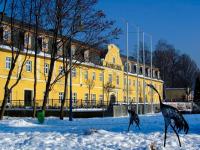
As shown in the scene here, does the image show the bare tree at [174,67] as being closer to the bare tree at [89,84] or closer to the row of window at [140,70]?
the row of window at [140,70]

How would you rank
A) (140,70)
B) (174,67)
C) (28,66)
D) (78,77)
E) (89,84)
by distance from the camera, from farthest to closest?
(174,67), (140,70), (89,84), (78,77), (28,66)

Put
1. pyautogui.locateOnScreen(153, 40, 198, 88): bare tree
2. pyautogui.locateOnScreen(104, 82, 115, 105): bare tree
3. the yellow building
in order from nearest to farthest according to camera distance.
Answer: the yellow building < pyautogui.locateOnScreen(104, 82, 115, 105): bare tree < pyautogui.locateOnScreen(153, 40, 198, 88): bare tree

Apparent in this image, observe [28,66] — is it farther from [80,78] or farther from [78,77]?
[80,78]

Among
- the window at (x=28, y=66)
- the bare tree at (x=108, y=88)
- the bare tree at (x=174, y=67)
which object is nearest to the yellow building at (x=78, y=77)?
the window at (x=28, y=66)

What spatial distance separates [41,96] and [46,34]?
16.5 m

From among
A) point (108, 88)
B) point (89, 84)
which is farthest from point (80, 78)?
point (108, 88)

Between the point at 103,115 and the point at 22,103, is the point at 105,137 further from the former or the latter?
the point at 22,103

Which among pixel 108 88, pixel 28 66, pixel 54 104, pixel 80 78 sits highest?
pixel 28 66

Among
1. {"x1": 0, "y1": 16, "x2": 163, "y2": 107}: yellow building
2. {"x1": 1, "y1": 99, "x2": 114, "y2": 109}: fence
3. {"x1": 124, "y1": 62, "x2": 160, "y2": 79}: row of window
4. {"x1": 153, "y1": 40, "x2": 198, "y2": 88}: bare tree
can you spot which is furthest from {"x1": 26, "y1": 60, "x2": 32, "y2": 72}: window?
{"x1": 153, "y1": 40, "x2": 198, "y2": 88}: bare tree

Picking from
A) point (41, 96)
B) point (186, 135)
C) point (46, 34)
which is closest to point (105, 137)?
point (186, 135)

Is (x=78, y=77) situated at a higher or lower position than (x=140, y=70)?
lower

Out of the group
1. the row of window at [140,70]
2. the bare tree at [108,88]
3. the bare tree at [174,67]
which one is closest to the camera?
the bare tree at [108,88]

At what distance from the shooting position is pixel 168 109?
13.1m

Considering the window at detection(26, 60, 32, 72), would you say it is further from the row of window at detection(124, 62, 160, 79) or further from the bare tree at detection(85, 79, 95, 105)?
the row of window at detection(124, 62, 160, 79)
